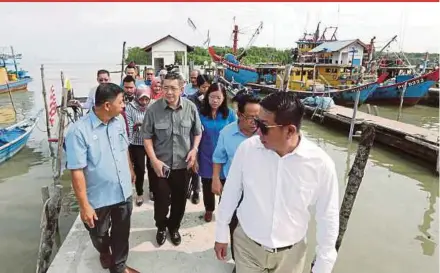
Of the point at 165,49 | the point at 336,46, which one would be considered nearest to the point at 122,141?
the point at 165,49

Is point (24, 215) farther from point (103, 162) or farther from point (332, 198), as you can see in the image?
point (332, 198)

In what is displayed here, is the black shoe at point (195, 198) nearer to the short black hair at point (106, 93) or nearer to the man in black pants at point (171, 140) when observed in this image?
the man in black pants at point (171, 140)

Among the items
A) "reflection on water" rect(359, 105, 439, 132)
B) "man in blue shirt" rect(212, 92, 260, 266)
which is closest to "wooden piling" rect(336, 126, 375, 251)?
"man in blue shirt" rect(212, 92, 260, 266)

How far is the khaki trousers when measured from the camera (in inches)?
70.3

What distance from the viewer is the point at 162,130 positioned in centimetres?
298

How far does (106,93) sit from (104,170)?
54cm

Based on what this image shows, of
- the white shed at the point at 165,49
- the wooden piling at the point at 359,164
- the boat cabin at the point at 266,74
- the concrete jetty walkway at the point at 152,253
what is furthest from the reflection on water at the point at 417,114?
the concrete jetty walkway at the point at 152,253

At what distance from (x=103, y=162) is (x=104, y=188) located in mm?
194

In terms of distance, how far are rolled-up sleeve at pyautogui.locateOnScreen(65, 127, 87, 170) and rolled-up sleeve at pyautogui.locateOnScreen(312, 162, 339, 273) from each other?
153 centimetres

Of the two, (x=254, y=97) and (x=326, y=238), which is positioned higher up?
(x=254, y=97)

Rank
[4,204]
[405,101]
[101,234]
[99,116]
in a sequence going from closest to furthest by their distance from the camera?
[99,116] → [101,234] → [4,204] → [405,101]

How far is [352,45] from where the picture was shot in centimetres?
2734

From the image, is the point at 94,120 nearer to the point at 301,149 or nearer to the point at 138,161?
the point at 301,149

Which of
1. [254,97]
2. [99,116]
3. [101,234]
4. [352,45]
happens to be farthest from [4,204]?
[352,45]
